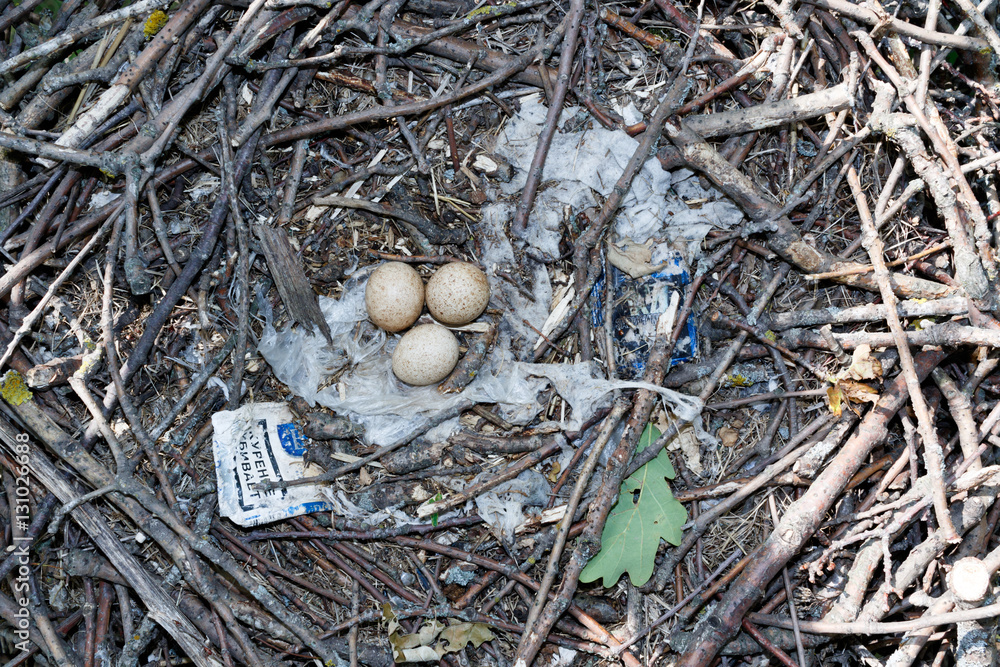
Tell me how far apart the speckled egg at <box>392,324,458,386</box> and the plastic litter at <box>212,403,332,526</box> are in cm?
62

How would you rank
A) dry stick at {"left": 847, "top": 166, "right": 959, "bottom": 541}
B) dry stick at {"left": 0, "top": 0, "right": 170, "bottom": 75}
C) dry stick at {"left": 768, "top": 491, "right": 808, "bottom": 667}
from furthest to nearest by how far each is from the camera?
1. dry stick at {"left": 0, "top": 0, "right": 170, "bottom": 75}
2. dry stick at {"left": 768, "top": 491, "right": 808, "bottom": 667}
3. dry stick at {"left": 847, "top": 166, "right": 959, "bottom": 541}

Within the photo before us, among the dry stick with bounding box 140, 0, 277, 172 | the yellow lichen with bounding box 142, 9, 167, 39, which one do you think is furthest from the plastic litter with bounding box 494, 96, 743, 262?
the yellow lichen with bounding box 142, 9, 167, 39

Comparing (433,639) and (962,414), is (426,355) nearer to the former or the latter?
(433,639)

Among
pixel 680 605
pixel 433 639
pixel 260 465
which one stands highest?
pixel 260 465

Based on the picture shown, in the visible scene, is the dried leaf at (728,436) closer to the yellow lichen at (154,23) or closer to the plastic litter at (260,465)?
the plastic litter at (260,465)

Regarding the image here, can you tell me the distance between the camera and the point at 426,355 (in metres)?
2.90

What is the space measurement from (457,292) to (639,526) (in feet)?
4.17

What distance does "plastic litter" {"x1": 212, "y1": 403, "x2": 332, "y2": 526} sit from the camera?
2.82m

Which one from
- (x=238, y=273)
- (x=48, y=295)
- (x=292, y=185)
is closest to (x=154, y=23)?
(x=292, y=185)

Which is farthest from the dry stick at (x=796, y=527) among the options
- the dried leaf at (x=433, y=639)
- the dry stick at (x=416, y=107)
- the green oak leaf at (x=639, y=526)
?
the dry stick at (x=416, y=107)

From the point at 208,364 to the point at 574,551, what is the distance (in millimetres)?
1818

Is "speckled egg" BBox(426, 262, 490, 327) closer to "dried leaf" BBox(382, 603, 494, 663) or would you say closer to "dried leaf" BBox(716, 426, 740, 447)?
"dried leaf" BBox(716, 426, 740, 447)

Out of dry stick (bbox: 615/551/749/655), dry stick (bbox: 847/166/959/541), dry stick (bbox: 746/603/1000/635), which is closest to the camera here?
dry stick (bbox: 746/603/1000/635)

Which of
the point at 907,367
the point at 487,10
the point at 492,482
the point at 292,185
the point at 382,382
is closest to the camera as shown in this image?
the point at 907,367
